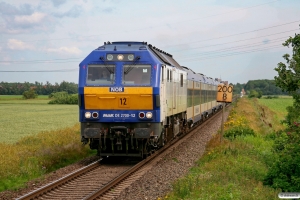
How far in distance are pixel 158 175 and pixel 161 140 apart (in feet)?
11.3

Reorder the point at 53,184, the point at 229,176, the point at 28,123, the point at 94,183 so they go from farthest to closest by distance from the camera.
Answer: the point at 28,123
the point at 94,183
the point at 229,176
the point at 53,184

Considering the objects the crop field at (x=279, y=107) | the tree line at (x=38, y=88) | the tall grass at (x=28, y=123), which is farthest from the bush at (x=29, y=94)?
the crop field at (x=279, y=107)

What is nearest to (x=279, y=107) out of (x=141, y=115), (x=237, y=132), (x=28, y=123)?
(x=28, y=123)

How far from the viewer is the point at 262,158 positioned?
13.6m

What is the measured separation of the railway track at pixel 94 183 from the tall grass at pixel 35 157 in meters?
1.31

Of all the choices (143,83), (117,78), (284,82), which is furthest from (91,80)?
(284,82)

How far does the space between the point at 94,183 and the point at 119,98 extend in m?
3.31

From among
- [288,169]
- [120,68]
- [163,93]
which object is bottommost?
[288,169]

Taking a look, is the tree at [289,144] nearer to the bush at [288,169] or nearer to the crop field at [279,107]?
the bush at [288,169]

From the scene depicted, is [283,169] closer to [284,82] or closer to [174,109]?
[284,82]

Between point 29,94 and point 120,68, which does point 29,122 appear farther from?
point 29,94

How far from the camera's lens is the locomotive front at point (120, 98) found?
1349 centimetres

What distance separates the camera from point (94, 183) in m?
11.1

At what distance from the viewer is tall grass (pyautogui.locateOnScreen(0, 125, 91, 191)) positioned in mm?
12078
